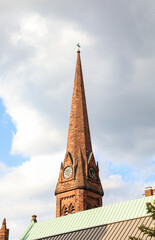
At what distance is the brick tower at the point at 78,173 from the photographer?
69688mm

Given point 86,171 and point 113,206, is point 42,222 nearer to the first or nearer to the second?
point 113,206

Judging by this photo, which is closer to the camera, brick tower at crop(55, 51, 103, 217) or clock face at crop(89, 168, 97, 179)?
brick tower at crop(55, 51, 103, 217)

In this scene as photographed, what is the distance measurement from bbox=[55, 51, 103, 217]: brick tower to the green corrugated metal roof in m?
17.2

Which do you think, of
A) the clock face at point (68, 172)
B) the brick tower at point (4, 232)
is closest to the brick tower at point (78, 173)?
the clock face at point (68, 172)

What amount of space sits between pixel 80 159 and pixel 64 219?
22.7 m

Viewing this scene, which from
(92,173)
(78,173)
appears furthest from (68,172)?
(92,173)

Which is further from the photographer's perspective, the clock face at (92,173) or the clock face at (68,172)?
the clock face at (92,173)

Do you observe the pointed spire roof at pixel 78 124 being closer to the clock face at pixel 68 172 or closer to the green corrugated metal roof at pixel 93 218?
the clock face at pixel 68 172

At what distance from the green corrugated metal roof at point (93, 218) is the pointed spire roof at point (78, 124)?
76.1ft

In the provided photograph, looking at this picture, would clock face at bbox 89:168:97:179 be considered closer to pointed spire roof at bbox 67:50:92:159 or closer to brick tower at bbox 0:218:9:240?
pointed spire roof at bbox 67:50:92:159

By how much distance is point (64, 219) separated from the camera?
164 feet

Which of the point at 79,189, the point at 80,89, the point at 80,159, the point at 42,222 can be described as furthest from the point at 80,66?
the point at 42,222

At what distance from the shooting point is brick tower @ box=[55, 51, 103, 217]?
229 feet

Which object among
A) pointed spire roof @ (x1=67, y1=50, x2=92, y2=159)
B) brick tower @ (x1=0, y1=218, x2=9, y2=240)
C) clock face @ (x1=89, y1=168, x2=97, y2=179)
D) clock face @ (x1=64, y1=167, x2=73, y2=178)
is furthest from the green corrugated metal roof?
pointed spire roof @ (x1=67, y1=50, x2=92, y2=159)
